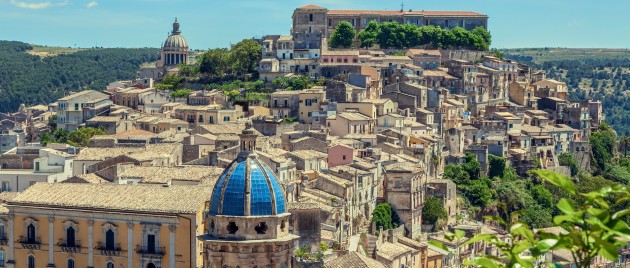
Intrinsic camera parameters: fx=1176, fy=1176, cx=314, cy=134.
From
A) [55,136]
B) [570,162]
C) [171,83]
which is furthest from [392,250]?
[171,83]

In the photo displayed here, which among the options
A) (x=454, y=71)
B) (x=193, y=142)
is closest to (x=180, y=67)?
(x=454, y=71)

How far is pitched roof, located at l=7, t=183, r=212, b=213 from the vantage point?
132ft

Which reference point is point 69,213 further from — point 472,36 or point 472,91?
point 472,36

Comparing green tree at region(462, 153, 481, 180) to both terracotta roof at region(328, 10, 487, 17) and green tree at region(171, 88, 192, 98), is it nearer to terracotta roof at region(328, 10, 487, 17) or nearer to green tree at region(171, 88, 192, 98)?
green tree at region(171, 88, 192, 98)

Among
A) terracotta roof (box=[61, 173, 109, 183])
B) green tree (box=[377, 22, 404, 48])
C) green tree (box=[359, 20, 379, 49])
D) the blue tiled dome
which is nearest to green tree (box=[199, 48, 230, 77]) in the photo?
green tree (box=[359, 20, 379, 49])

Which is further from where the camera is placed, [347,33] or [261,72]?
[347,33]

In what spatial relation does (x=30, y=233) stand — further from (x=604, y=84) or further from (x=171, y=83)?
(x=604, y=84)

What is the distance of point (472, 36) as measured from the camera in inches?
3883

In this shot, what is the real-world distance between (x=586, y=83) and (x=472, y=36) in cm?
7993

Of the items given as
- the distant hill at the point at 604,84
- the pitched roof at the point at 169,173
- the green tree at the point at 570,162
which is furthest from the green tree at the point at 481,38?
the distant hill at the point at 604,84

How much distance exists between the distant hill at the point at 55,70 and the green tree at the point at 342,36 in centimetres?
5515

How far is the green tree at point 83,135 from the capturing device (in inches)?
2704

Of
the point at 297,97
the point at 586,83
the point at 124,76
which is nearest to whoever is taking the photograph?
the point at 297,97

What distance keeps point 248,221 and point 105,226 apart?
23982 millimetres
